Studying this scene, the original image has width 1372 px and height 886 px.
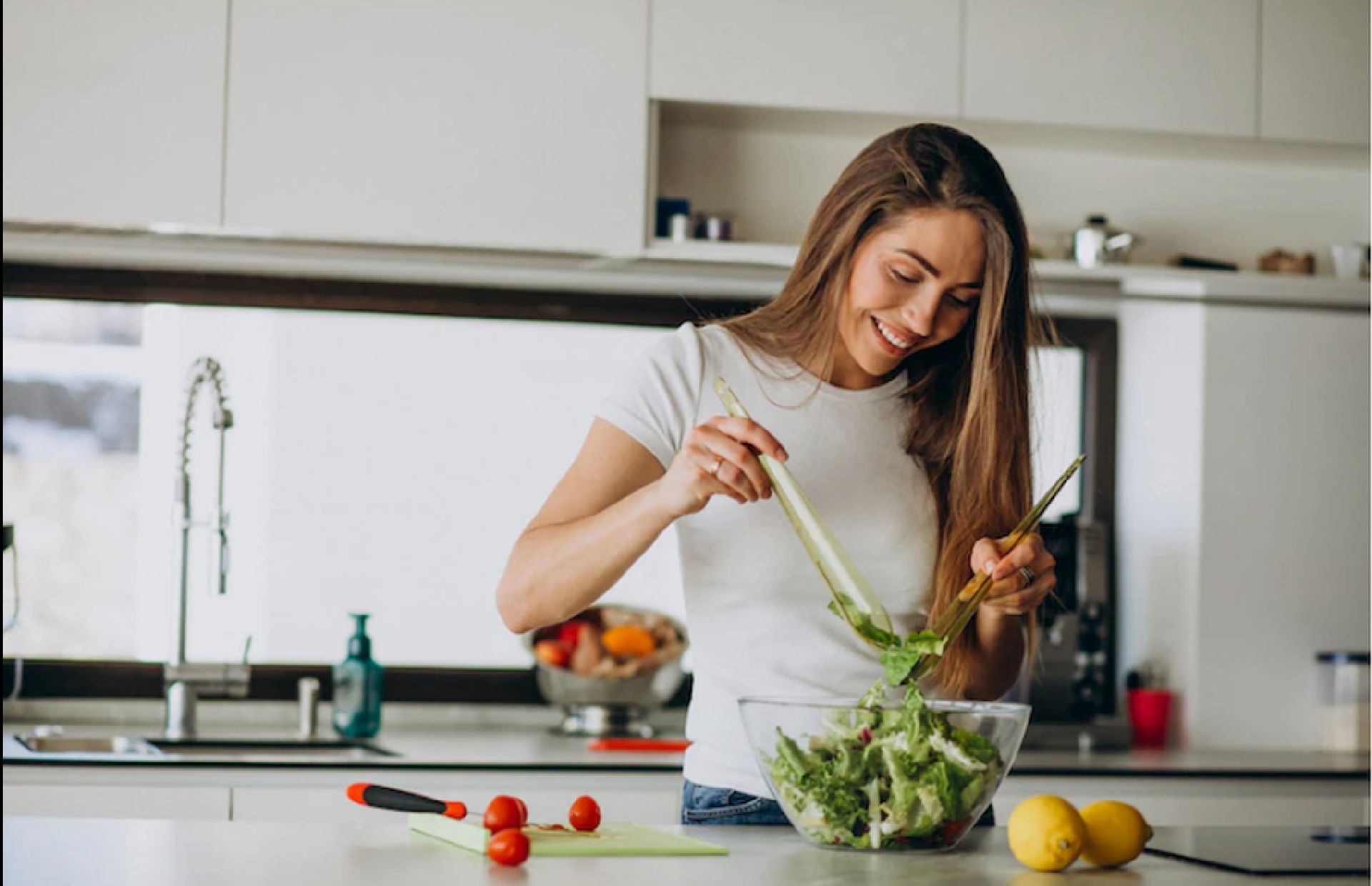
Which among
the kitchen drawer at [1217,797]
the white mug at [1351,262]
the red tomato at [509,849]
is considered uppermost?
the white mug at [1351,262]

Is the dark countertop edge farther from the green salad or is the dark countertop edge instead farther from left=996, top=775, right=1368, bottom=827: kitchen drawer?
the green salad

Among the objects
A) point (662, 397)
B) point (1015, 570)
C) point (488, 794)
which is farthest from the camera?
point (488, 794)

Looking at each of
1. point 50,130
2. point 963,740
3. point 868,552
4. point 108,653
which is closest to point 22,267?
point 50,130

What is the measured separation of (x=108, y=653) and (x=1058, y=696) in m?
1.86

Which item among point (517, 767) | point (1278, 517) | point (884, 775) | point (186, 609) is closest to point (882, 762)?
point (884, 775)

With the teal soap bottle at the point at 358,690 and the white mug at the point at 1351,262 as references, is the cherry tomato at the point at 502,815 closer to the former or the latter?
the teal soap bottle at the point at 358,690

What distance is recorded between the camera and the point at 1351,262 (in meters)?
3.33

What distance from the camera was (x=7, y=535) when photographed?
2.90 metres

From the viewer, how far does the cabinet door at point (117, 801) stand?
245 cm

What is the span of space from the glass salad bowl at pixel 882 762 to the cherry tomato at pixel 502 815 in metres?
0.21

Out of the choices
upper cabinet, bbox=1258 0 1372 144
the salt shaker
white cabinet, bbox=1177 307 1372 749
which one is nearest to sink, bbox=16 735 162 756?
the salt shaker

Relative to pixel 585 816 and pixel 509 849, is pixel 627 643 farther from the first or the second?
pixel 509 849

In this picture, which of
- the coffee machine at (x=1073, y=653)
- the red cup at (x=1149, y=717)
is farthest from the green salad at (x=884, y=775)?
the red cup at (x=1149, y=717)

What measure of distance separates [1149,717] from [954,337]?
1717 mm
